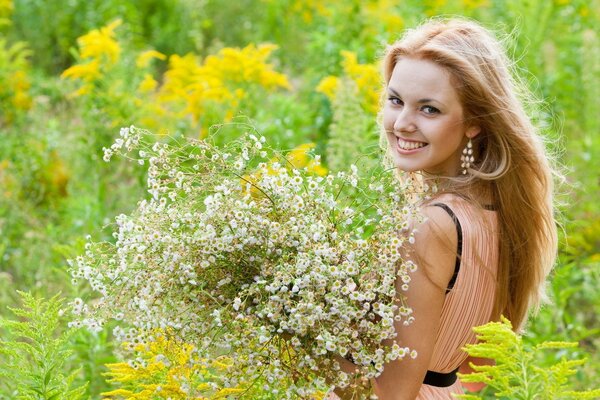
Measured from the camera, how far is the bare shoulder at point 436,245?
1829 millimetres

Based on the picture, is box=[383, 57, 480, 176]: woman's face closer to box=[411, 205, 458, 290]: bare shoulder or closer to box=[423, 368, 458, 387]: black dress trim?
box=[411, 205, 458, 290]: bare shoulder

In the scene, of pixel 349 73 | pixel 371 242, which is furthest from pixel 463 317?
pixel 349 73

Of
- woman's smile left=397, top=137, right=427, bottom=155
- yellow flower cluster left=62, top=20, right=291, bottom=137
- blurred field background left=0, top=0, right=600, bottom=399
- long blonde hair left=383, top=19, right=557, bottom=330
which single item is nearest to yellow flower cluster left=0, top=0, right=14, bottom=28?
blurred field background left=0, top=0, right=600, bottom=399

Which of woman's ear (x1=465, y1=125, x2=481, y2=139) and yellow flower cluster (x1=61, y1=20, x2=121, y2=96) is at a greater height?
yellow flower cluster (x1=61, y1=20, x2=121, y2=96)

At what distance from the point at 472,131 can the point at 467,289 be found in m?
0.36

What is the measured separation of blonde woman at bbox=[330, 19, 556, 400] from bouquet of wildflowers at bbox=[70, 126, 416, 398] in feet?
0.27

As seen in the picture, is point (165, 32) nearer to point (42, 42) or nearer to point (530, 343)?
point (42, 42)

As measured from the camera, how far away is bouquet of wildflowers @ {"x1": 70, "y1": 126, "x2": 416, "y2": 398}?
5.50 feet

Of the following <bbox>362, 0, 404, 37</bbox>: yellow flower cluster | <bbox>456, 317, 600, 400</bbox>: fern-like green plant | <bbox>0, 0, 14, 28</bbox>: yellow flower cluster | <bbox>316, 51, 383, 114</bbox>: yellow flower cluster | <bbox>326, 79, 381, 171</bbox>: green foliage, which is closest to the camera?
<bbox>456, 317, 600, 400</bbox>: fern-like green plant

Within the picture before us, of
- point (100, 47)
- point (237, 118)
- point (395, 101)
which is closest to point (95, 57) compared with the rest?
point (100, 47)

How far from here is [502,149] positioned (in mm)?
2025

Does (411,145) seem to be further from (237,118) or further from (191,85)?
(191,85)

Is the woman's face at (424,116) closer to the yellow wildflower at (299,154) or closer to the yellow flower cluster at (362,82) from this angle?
the yellow wildflower at (299,154)

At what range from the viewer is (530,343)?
315 centimetres
